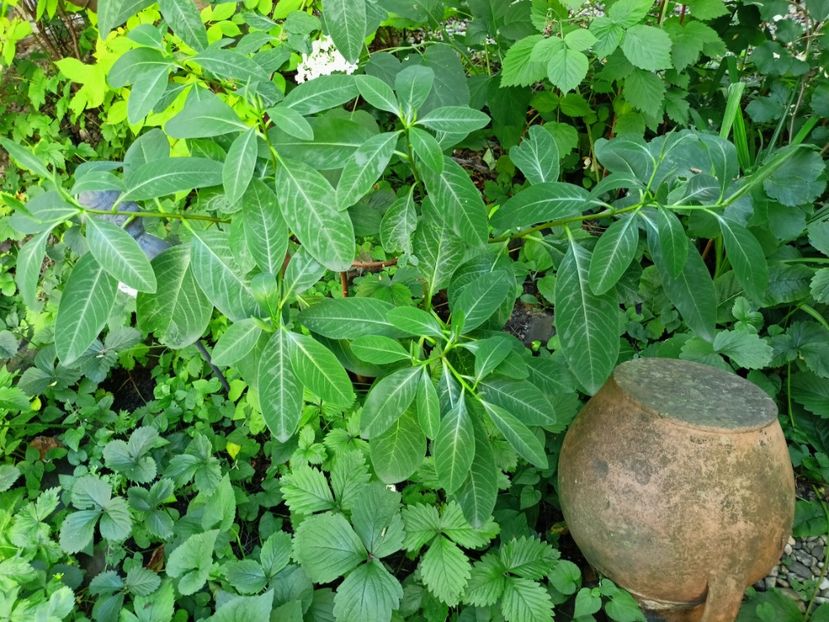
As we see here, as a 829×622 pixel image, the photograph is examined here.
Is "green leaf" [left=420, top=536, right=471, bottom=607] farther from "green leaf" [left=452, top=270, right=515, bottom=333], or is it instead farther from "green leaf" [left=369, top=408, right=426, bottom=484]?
"green leaf" [left=452, top=270, right=515, bottom=333]

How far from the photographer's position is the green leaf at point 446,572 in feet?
3.98

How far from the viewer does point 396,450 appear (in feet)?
3.65

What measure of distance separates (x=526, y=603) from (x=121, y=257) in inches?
41.5

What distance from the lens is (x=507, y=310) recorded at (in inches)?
48.8

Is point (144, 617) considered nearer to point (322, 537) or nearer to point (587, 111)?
point (322, 537)

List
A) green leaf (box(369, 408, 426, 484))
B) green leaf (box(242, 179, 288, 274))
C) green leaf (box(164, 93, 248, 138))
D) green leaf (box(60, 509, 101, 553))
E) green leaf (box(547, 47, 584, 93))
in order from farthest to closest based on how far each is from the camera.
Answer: green leaf (box(547, 47, 584, 93)) < green leaf (box(60, 509, 101, 553)) < green leaf (box(369, 408, 426, 484)) < green leaf (box(242, 179, 288, 274)) < green leaf (box(164, 93, 248, 138))

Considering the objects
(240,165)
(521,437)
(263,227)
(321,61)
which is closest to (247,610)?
(521,437)

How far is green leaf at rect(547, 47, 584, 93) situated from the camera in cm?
151

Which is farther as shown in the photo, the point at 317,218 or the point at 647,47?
the point at 647,47

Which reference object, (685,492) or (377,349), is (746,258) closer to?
(685,492)

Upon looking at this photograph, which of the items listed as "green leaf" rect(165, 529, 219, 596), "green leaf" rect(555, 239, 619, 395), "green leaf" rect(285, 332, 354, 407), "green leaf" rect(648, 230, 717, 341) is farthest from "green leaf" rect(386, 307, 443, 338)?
"green leaf" rect(165, 529, 219, 596)

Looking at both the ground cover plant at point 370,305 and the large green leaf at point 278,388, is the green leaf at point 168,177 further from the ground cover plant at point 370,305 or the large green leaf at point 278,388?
the large green leaf at point 278,388

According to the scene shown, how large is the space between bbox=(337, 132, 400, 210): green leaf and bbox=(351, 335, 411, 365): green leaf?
0.24m

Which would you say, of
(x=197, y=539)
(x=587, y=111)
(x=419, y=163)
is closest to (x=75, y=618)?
(x=197, y=539)
